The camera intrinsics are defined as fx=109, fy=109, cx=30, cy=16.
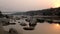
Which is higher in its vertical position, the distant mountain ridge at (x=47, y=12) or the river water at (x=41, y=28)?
the distant mountain ridge at (x=47, y=12)

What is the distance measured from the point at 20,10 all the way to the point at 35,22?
23 centimetres

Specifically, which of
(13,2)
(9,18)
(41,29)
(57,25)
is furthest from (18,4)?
(57,25)

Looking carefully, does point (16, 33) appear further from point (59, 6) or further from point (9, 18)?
point (59, 6)

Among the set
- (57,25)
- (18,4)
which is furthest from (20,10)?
(57,25)

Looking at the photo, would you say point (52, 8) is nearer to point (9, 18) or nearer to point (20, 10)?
point (20, 10)

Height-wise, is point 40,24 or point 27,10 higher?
point 27,10

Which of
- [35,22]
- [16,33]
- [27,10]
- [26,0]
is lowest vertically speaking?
[16,33]

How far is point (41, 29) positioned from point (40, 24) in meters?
0.06

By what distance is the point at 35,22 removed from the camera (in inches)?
52.1

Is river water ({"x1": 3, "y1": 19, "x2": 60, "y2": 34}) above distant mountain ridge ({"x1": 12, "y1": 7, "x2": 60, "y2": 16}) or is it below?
below

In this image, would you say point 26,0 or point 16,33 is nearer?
point 16,33

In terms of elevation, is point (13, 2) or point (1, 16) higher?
point (13, 2)

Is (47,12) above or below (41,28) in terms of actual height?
above

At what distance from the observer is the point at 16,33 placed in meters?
1.24
